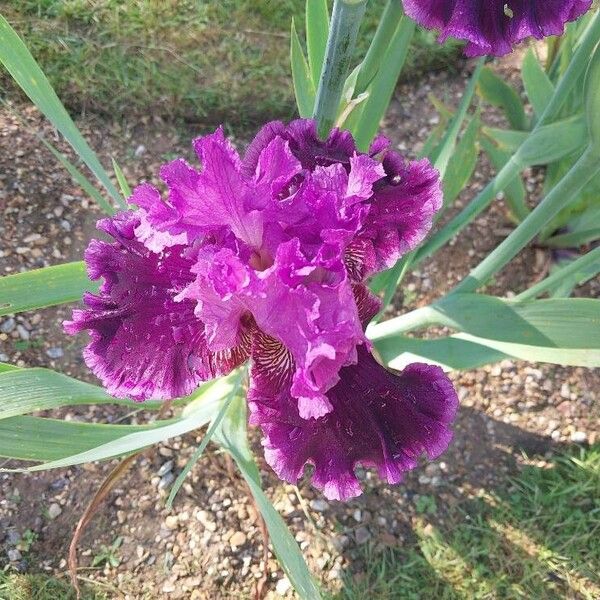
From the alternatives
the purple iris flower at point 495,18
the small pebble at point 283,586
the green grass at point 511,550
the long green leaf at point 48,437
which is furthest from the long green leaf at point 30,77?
the green grass at point 511,550

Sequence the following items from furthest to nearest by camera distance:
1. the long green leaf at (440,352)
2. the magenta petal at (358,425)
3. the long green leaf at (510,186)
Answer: the long green leaf at (510,186) → the long green leaf at (440,352) → the magenta petal at (358,425)

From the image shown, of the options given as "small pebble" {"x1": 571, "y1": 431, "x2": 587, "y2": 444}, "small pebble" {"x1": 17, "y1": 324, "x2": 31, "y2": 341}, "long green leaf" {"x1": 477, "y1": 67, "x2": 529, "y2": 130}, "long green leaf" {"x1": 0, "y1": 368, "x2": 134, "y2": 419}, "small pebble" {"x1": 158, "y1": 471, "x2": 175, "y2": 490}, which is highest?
"long green leaf" {"x1": 477, "y1": 67, "x2": 529, "y2": 130}

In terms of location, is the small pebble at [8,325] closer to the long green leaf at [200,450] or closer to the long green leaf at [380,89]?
the long green leaf at [200,450]

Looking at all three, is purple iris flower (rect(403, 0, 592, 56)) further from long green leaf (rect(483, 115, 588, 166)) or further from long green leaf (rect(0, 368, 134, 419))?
long green leaf (rect(0, 368, 134, 419))

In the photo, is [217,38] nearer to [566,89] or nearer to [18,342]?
[18,342]

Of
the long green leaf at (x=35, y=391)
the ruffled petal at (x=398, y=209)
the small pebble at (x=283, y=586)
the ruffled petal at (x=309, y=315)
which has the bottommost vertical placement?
the small pebble at (x=283, y=586)

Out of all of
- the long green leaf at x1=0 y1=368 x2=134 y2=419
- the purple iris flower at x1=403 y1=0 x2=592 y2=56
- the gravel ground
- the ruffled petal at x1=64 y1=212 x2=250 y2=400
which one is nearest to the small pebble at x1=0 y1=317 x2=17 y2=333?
the gravel ground

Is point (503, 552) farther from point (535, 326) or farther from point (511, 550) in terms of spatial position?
point (535, 326)
